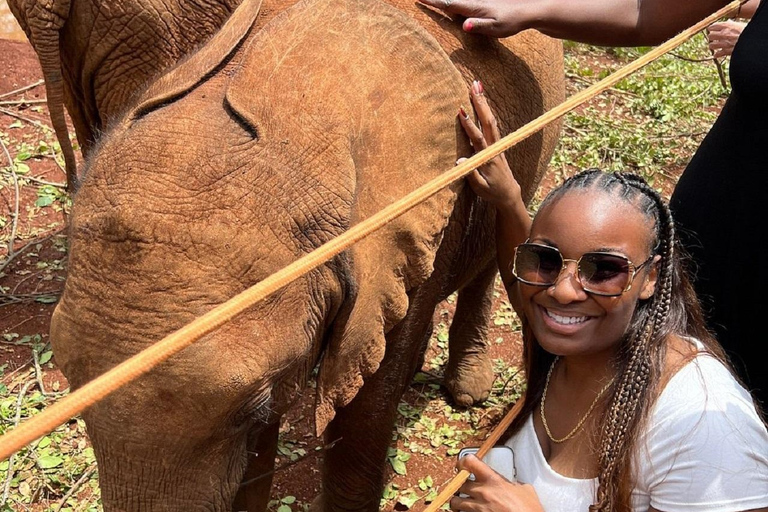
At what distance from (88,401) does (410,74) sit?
55.6 inches

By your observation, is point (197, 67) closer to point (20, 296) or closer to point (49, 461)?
point (49, 461)

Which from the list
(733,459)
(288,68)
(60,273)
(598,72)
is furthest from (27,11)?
(598,72)

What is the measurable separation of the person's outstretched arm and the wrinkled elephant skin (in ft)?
1.31

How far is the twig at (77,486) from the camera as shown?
3410 millimetres

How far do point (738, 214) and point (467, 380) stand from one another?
2096 millimetres

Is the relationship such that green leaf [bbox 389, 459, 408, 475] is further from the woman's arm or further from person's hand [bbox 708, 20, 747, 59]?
person's hand [bbox 708, 20, 747, 59]

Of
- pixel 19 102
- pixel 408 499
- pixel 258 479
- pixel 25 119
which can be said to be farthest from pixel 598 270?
pixel 19 102

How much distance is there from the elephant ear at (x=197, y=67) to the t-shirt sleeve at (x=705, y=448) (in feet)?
4.13

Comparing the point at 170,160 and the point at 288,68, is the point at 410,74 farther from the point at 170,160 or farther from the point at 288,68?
the point at 170,160

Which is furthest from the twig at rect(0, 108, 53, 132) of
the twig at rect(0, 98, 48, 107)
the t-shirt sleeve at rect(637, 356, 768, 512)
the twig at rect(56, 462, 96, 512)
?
the t-shirt sleeve at rect(637, 356, 768, 512)

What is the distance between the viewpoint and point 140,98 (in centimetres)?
220

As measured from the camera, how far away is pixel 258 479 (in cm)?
312

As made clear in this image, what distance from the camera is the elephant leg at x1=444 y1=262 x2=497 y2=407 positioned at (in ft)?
14.0

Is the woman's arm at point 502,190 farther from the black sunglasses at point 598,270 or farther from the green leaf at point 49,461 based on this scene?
the green leaf at point 49,461
